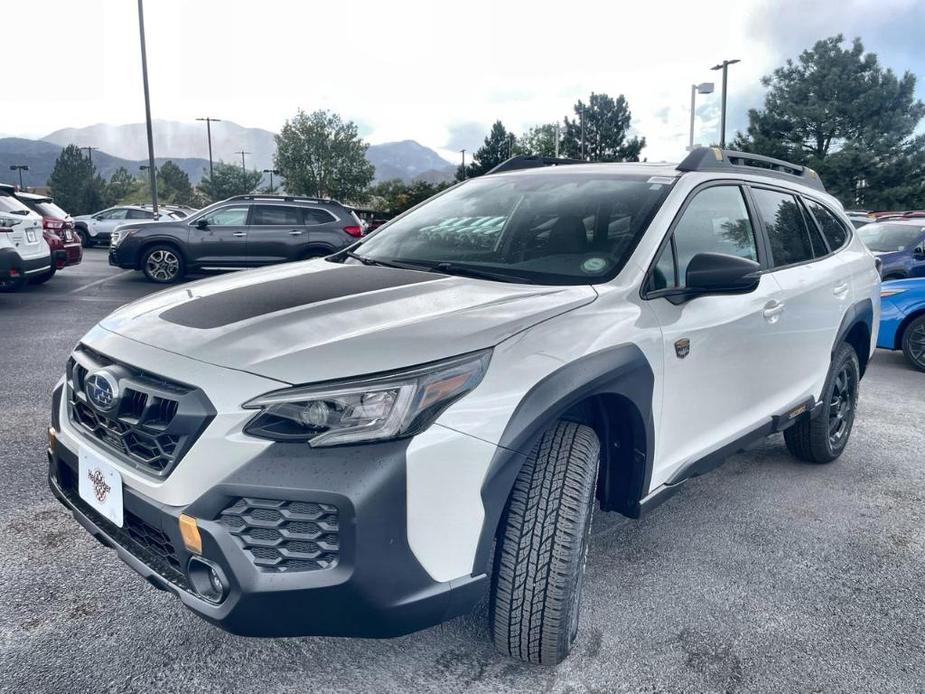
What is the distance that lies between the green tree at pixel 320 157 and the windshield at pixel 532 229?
7028 centimetres

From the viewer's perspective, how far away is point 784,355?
351cm

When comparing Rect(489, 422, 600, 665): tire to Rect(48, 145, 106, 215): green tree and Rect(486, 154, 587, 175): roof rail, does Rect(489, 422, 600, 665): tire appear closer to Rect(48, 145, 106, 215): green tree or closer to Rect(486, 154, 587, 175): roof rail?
Rect(486, 154, 587, 175): roof rail

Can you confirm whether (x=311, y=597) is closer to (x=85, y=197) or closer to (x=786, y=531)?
(x=786, y=531)

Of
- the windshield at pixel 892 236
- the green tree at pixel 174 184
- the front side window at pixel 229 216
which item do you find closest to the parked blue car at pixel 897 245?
the windshield at pixel 892 236

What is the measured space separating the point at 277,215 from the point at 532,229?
1170 cm

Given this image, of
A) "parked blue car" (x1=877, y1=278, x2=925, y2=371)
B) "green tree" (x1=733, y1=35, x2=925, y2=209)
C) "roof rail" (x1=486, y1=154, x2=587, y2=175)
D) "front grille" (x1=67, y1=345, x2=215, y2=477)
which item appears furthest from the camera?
"green tree" (x1=733, y1=35, x2=925, y2=209)

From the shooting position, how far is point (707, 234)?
315cm

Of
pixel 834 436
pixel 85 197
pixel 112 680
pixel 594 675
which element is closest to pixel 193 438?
pixel 112 680

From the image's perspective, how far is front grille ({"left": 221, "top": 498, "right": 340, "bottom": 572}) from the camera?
1854mm

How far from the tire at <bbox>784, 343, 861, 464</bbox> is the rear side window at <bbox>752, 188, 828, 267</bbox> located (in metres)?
0.65

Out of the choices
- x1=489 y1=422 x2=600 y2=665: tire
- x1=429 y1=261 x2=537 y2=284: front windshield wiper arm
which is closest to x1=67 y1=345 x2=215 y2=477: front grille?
x1=489 y1=422 x2=600 y2=665: tire

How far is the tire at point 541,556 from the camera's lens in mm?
2215

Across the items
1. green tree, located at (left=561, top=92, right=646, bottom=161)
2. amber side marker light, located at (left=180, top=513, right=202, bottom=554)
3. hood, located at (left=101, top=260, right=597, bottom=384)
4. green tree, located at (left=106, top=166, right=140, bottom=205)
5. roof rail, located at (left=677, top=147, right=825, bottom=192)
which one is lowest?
amber side marker light, located at (left=180, top=513, right=202, bottom=554)

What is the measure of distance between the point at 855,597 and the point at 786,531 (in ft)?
2.05
